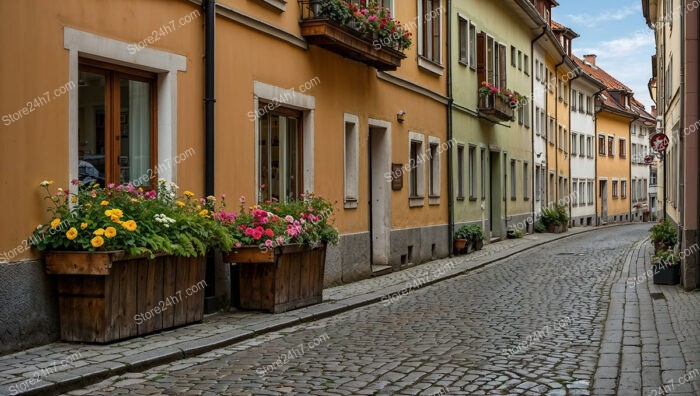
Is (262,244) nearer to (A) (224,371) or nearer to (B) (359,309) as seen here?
(B) (359,309)

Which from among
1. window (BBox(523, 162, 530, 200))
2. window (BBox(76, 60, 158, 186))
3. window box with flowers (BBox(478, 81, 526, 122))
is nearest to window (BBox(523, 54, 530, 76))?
window (BBox(523, 162, 530, 200))

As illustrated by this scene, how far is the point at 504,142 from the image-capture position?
99.5ft

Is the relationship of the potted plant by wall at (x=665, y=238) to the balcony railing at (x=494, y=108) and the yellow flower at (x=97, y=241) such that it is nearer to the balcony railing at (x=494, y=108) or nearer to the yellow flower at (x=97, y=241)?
the balcony railing at (x=494, y=108)

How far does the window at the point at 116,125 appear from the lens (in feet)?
30.4

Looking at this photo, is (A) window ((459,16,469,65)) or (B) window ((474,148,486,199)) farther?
(B) window ((474,148,486,199))

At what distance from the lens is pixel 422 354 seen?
27.1 ft

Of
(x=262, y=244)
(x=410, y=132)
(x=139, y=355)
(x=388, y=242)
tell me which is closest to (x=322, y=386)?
(x=139, y=355)

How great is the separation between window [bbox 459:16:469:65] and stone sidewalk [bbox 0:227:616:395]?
1188 centimetres

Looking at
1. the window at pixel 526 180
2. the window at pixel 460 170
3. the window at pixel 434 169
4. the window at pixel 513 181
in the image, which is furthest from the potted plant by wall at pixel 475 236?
the window at pixel 526 180

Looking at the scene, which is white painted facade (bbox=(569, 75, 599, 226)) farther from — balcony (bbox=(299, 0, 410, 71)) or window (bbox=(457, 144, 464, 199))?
balcony (bbox=(299, 0, 410, 71))

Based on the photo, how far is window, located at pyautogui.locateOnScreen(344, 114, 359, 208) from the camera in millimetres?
15953

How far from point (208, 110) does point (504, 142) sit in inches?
814

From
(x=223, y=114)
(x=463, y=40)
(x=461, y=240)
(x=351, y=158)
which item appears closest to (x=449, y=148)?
(x=461, y=240)

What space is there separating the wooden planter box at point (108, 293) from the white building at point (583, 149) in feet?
136
